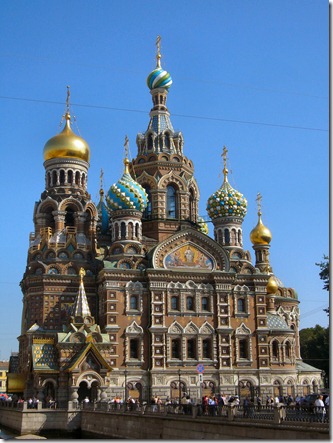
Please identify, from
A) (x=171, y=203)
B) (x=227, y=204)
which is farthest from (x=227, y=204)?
(x=171, y=203)

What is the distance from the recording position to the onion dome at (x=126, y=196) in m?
42.7

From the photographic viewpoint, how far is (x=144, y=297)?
40.8 meters

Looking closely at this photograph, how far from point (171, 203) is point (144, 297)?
8.72m

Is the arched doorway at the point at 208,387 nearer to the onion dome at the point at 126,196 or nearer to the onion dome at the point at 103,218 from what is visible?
the onion dome at the point at 126,196

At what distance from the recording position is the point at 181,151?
48969 millimetres

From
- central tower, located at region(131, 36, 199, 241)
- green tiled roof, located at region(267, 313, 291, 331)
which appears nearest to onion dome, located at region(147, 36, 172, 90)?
central tower, located at region(131, 36, 199, 241)

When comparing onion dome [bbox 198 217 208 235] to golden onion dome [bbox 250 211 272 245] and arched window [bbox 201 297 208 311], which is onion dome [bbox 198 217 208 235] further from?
arched window [bbox 201 297 208 311]

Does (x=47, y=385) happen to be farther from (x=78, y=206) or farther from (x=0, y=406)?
(x=78, y=206)

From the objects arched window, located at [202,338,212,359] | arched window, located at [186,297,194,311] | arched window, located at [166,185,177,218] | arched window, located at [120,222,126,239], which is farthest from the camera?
arched window, located at [166,185,177,218]

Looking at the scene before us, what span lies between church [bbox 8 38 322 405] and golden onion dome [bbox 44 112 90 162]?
0.07 meters

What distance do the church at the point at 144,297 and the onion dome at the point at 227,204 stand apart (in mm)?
72

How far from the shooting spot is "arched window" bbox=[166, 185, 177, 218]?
46906 millimetres

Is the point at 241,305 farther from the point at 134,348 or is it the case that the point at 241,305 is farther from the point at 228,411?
the point at 228,411

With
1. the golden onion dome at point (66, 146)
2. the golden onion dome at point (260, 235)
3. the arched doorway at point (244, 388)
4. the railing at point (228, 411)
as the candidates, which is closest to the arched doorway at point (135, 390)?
the railing at point (228, 411)
